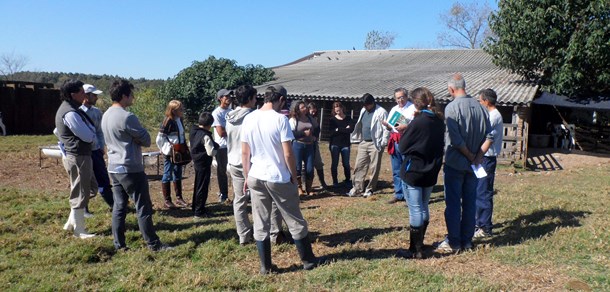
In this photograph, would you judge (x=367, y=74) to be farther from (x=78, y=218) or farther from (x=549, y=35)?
(x=78, y=218)

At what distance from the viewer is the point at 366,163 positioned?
26.5ft

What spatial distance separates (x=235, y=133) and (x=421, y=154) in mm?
2037

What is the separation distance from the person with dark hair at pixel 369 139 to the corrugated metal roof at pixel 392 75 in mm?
7645

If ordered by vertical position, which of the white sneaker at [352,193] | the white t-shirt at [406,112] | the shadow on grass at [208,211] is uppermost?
the white t-shirt at [406,112]

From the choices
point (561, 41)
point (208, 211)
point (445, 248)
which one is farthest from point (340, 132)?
point (561, 41)

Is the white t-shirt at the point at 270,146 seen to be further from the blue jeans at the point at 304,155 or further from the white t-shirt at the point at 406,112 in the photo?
the blue jeans at the point at 304,155

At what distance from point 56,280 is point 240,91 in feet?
8.09

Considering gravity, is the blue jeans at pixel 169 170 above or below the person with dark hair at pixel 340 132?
below

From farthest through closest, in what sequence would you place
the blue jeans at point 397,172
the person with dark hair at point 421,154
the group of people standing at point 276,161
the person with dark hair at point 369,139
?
1. the person with dark hair at point 369,139
2. the blue jeans at point 397,172
3. the person with dark hair at point 421,154
4. the group of people standing at point 276,161

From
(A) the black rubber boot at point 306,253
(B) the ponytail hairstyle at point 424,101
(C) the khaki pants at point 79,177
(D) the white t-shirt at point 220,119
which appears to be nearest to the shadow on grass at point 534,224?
(B) the ponytail hairstyle at point 424,101

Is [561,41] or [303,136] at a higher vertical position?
[561,41]

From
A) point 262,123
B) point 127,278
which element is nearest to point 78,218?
point 127,278

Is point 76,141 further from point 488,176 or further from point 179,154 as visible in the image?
point 488,176

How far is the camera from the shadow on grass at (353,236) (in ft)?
18.0
